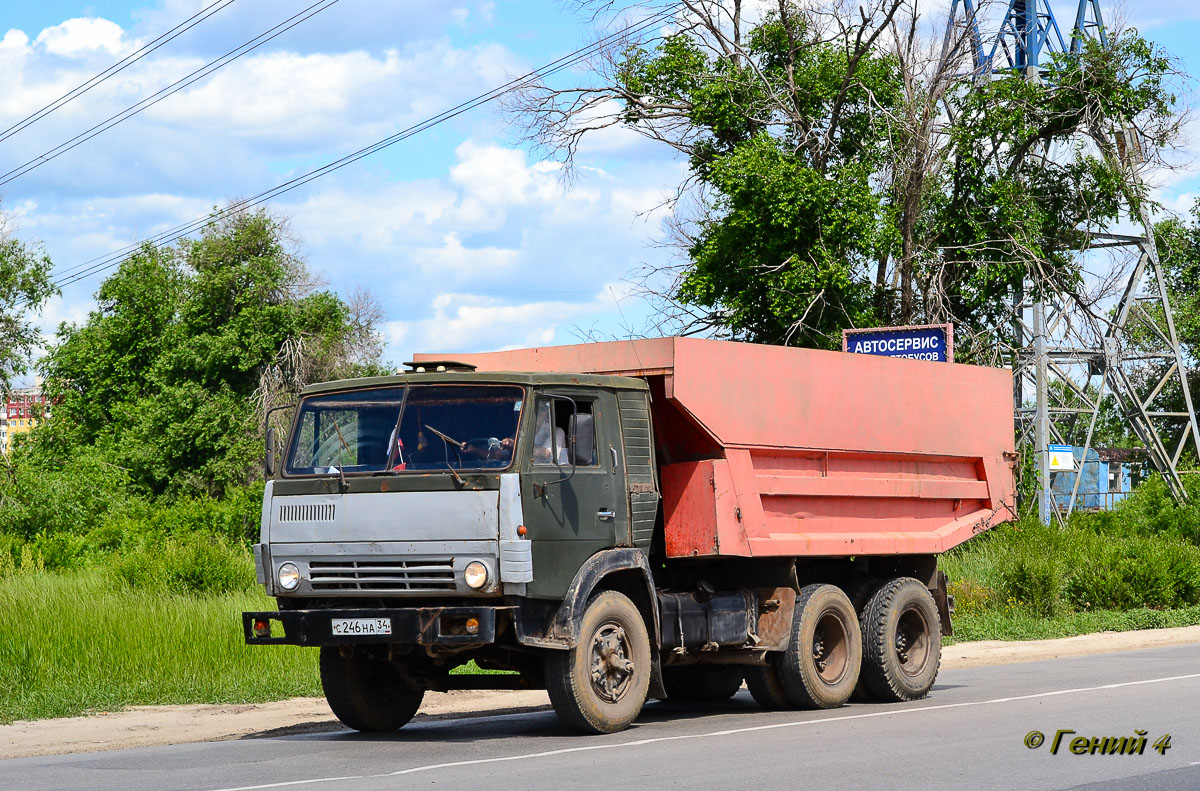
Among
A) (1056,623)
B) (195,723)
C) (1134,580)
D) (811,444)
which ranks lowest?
(1056,623)

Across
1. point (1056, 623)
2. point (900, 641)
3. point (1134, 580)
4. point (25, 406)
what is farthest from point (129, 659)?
point (25, 406)

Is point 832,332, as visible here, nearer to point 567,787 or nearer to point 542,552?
point 542,552

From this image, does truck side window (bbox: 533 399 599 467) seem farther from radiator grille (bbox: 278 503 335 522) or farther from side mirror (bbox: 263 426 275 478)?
side mirror (bbox: 263 426 275 478)

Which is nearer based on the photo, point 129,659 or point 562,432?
point 562,432

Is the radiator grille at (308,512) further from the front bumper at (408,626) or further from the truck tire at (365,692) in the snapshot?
the truck tire at (365,692)

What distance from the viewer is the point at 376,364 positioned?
174ft

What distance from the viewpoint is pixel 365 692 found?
37.0 feet

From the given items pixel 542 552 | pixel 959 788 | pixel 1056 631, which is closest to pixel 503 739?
pixel 542 552

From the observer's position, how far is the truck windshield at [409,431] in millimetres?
10305

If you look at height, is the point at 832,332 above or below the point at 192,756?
above

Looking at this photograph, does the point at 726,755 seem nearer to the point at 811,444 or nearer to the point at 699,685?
the point at 811,444

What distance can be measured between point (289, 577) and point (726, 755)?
11.2 feet

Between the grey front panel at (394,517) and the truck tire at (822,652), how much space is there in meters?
3.68

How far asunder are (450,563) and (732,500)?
262 centimetres
